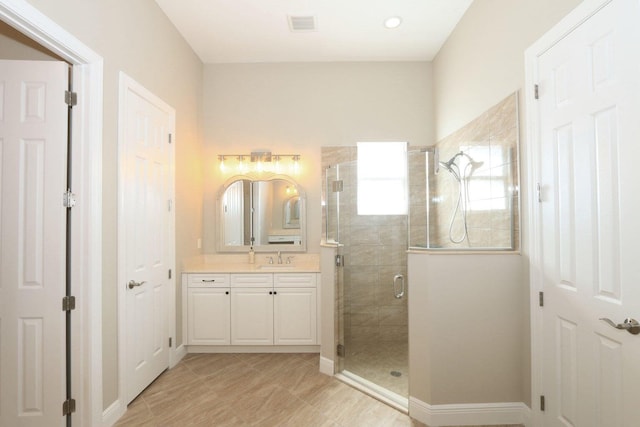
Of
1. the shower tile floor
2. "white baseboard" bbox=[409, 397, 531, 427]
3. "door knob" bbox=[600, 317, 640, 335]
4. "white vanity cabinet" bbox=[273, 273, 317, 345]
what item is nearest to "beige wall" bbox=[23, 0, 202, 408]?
"white vanity cabinet" bbox=[273, 273, 317, 345]

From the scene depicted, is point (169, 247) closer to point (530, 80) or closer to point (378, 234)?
point (378, 234)

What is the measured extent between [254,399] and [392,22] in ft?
11.9

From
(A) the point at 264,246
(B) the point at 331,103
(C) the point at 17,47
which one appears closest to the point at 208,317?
(A) the point at 264,246

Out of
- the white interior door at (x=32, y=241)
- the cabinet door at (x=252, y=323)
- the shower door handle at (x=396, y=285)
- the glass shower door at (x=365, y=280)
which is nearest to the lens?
the white interior door at (x=32, y=241)

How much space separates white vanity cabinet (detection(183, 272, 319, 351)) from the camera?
11.8 feet

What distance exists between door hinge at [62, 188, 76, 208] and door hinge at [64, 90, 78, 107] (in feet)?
1.74

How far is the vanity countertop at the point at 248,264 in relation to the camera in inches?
143

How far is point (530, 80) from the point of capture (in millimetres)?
2211

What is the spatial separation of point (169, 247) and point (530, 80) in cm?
322

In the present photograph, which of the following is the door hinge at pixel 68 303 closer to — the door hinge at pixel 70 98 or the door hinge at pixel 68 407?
the door hinge at pixel 68 407

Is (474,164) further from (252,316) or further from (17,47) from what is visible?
(17,47)

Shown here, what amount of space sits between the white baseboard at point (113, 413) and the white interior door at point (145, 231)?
0.37 feet

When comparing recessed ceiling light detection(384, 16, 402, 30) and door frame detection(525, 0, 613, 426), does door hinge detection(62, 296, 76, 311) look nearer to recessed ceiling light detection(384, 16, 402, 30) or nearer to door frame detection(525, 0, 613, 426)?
door frame detection(525, 0, 613, 426)

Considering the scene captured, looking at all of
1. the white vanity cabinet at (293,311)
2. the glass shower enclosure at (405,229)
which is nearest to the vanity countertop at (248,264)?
the white vanity cabinet at (293,311)
